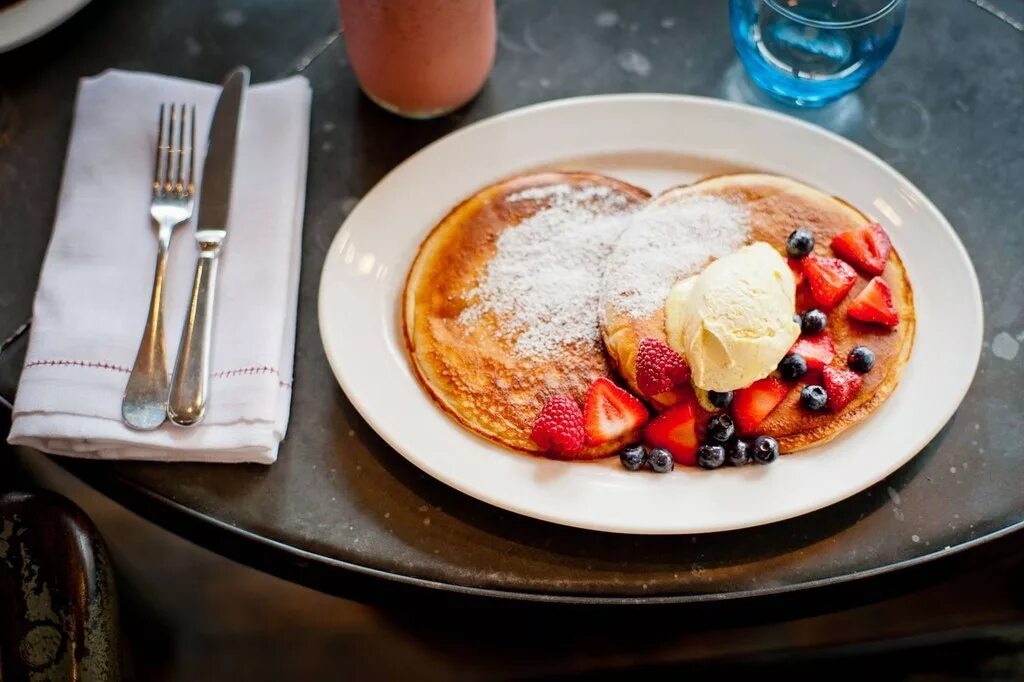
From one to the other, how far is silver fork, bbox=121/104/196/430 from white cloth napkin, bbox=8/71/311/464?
0.02m

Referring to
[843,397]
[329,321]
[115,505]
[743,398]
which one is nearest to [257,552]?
[329,321]

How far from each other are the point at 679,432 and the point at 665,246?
0.96ft

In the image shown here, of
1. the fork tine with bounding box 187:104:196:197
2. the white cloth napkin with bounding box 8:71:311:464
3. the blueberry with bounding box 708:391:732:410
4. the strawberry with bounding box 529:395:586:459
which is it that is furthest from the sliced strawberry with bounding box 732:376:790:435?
the fork tine with bounding box 187:104:196:197

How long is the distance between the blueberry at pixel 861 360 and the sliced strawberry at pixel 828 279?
8 centimetres

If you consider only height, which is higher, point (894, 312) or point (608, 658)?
point (894, 312)

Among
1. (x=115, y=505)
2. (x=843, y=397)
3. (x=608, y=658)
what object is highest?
(x=843, y=397)

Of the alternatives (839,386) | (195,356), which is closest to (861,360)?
(839,386)

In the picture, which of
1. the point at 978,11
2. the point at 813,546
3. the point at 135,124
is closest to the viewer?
the point at 813,546

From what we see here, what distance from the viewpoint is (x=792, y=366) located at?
1290 mm

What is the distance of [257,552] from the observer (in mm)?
1312

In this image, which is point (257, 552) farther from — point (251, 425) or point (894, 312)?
point (894, 312)

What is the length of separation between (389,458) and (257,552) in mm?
227

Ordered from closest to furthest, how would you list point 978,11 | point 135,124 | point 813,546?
1. point 813,546
2. point 135,124
3. point 978,11

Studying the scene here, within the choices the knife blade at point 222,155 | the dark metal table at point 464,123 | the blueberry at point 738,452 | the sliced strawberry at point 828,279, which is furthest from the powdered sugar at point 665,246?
the knife blade at point 222,155
